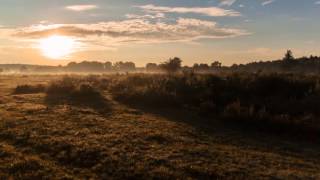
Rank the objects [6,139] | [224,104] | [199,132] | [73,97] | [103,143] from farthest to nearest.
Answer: [73,97], [224,104], [199,132], [6,139], [103,143]

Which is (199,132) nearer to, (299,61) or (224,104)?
(224,104)

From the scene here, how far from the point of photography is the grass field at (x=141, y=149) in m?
12.9

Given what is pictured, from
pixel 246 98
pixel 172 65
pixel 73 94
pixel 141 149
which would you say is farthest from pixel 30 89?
pixel 172 65

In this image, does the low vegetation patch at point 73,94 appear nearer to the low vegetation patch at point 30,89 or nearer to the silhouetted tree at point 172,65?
the low vegetation patch at point 30,89

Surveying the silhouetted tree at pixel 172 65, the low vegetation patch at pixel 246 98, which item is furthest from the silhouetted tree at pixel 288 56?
the low vegetation patch at pixel 246 98

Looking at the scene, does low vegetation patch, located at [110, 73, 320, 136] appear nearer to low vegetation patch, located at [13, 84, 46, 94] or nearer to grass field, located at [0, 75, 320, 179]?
grass field, located at [0, 75, 320, 179]

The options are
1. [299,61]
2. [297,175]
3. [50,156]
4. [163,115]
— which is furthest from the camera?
[299,61]

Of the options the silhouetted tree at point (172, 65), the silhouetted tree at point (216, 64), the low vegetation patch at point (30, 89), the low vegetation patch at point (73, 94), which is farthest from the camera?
the silhouetted tree at point (216, 64)

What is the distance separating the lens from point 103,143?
53.5 ft

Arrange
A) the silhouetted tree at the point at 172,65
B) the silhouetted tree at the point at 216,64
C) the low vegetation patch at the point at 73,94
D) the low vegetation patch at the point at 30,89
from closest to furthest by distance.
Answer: the low vegetation patch at the point at 73,94
the low vegetation patch at the point at 30,89
the silhouetted tree at the point at 172,65
the silhouetted tree at the point at 216,64

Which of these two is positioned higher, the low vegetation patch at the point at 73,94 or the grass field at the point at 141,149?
the low vegetation patch at the point at 73,94

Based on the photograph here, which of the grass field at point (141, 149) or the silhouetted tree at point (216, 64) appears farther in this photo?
Answer: the silhouetted tree at point (216, 64)

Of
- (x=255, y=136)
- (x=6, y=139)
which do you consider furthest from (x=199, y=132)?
(x=6, y=139)

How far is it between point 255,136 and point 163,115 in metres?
6.64
